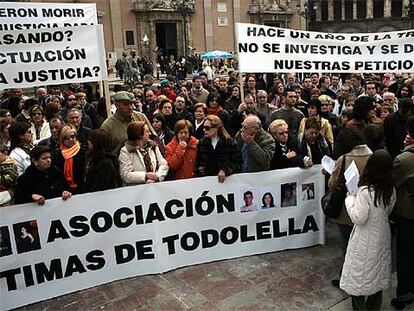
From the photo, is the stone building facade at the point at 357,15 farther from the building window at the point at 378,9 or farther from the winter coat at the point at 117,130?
the winter coat at the point at 117,130

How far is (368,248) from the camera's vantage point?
341 centimetres

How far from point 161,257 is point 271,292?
3.89ft

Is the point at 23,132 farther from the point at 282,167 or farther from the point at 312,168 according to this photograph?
the point at 312,168

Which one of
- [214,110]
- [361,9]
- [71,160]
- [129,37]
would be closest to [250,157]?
[71,160]

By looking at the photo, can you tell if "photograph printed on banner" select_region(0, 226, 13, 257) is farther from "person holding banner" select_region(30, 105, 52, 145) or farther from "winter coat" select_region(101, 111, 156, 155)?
"person holding banner" select_region(30, 105, 52, 145)

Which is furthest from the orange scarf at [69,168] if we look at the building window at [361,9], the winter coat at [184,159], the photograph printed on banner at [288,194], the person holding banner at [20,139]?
the building window at [361,9]

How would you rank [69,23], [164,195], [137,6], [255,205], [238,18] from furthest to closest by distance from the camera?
1. [238,18]
2. [137,6]
3. [69,23]
4. [255,205]
5. [164,195]

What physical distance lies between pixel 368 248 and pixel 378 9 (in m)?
55.7

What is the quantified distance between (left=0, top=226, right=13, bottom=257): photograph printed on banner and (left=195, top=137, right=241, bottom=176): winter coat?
2.01 meters

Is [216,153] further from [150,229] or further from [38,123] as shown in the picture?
[38,123]

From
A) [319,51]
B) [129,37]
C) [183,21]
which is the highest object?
[183,21]

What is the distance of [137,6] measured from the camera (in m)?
37.2

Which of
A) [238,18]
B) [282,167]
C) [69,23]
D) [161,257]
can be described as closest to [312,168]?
[282,167]

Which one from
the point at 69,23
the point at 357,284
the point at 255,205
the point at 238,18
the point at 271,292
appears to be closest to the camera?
the point at 357,284
